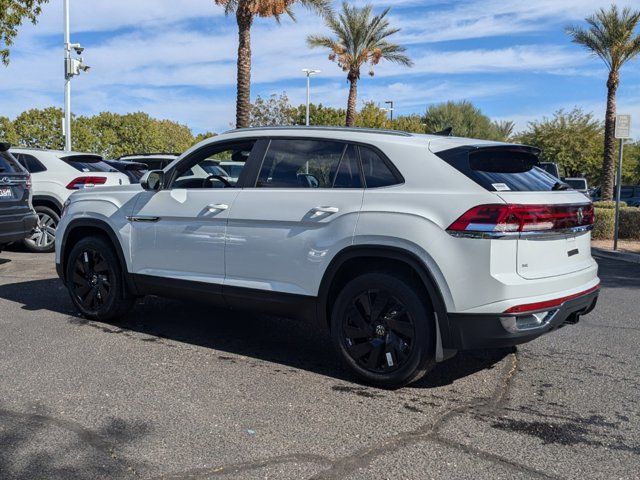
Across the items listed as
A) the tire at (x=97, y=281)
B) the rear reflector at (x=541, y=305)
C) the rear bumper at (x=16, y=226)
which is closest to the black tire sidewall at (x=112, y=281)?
the tire at (x=97, y=281)

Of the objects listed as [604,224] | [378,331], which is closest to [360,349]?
[378,331]

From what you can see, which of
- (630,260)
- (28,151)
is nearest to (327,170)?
(28,151)

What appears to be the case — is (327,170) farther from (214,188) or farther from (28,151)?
(28,151)

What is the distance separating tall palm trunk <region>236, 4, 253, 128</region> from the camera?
2098 cm

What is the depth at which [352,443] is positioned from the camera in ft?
11.6

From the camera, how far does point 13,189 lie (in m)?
8.87

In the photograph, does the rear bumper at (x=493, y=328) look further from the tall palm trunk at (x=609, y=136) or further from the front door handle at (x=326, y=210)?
the tall palm trunk at (x=609, y=136)

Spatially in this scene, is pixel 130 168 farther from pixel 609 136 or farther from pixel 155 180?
pixel 609 136

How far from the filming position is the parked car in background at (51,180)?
10.6 m

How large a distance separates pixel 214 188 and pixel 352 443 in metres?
2.52

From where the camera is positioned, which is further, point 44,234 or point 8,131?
point 8,131

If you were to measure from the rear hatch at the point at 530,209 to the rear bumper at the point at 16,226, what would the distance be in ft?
22.1

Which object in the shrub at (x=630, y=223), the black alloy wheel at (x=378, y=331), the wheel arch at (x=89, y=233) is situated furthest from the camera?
the shrub at (x=630, y=223)

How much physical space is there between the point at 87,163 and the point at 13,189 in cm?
228
